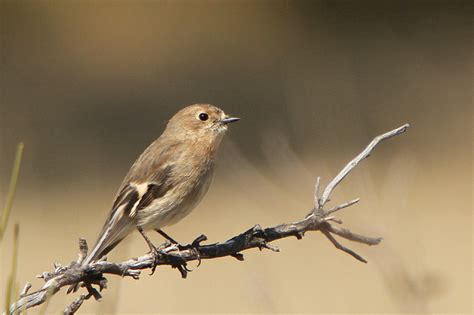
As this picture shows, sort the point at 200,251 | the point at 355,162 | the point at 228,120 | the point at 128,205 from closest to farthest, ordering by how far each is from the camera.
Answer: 1. the point at 355,162
2. the point at 200,251
3. the point at 128,205
4. the point at 228,120

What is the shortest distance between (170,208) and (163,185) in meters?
0.14

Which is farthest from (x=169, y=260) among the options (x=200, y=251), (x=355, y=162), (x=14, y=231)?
(x=14, y=231)

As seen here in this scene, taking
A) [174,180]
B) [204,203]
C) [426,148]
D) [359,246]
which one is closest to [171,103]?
[204,203]

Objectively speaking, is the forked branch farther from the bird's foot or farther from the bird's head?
the bird's head

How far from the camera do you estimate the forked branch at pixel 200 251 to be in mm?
2943

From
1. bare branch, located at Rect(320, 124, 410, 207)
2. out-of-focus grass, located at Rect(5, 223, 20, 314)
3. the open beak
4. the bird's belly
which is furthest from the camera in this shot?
the open beak

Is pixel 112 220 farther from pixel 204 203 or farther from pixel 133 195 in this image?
pixel 204 203

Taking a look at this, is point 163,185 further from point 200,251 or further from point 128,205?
point 200,251

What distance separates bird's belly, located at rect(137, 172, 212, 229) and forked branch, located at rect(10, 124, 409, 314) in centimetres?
50

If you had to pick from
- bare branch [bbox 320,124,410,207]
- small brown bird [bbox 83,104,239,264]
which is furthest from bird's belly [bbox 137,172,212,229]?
bare branch [bbox 320,124,410,207]

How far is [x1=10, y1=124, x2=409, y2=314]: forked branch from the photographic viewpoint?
9.66 ft

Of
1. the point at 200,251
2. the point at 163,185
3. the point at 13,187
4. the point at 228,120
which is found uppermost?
the point at 228,120

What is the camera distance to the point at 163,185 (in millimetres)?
4914

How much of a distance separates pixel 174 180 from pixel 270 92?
8.41 meters
